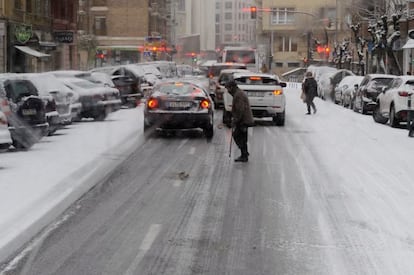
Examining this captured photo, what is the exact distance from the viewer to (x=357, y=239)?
793 centimetres

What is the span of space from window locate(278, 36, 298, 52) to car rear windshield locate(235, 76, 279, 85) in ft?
253

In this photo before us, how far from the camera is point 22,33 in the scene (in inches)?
1544

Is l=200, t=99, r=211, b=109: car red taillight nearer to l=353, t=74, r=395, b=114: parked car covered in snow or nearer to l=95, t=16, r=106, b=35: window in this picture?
l=353, t=74, r=395, b=114: parked car covered in snow

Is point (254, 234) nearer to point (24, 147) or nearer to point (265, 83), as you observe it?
point (24, 147)

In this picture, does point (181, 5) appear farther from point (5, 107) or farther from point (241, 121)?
point (241, 121)

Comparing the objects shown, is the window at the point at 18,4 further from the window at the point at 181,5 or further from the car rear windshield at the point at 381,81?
the window at the point at 181,5

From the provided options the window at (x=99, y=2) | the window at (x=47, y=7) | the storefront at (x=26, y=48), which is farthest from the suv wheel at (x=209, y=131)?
the window at (x=99, y=2)

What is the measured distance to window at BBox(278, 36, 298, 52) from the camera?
325ft

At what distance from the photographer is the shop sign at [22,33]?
38.9 meters

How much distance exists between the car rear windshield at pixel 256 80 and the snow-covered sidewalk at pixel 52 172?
13.2ft

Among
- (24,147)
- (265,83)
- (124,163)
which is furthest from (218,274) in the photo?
(265,83)

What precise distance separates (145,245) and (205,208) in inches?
84.0

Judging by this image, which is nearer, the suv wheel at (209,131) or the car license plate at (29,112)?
the car license plate at (29,112)

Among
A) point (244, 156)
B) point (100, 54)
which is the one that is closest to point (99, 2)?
point (100, 54)
